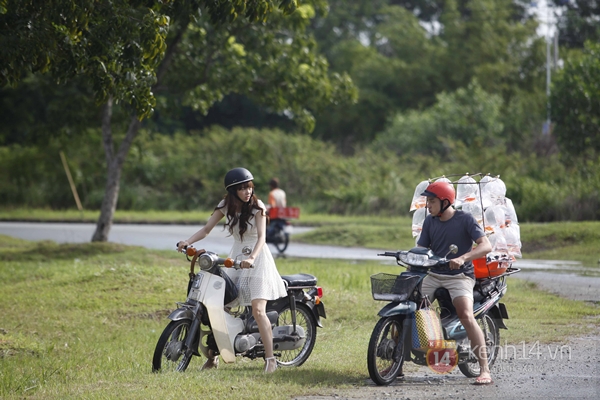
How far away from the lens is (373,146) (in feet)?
137

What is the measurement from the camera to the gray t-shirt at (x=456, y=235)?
745 cm

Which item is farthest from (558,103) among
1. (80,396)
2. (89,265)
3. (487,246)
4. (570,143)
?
(80,396)

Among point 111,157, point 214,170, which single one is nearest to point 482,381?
point 111,157

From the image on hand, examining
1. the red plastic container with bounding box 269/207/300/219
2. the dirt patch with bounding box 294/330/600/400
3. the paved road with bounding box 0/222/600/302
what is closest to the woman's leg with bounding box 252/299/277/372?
the paved road with bounding box 0/222/600/302

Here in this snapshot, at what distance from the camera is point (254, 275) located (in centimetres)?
781

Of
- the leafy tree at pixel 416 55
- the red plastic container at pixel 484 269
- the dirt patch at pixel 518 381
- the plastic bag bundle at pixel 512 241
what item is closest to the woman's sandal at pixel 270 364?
the dirt patch at pixel 518 381

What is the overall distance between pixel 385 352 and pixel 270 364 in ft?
3.70

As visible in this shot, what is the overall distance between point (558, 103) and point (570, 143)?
1432 millimetres

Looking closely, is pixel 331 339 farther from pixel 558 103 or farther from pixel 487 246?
pixel 558 103

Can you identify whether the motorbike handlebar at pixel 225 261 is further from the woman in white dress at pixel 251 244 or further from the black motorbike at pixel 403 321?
the black motorbike at pixel 403 321

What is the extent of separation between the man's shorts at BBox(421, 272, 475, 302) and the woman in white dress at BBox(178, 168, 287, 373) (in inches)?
53.8

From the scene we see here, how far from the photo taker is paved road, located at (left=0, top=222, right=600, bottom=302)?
14094mm

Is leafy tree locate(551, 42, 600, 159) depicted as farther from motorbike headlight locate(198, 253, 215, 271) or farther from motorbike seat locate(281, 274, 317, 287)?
motorbike headlight locate(198, 253, 215, 271)

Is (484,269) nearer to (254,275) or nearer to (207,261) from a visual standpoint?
(254,275)
